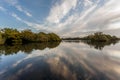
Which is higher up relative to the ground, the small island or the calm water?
the small island

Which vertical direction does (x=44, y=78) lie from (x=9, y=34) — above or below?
below

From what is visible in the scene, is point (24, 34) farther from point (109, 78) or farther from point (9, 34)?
point (109, 78)

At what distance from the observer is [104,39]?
14550 centimetres

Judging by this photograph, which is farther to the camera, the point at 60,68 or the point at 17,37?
the point at 17,37

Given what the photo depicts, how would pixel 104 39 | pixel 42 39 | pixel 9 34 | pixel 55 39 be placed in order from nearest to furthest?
pixel 9 34 < pixel 42 39 < pixel 55 39 < pixel 104 39

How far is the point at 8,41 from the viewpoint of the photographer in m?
86.1

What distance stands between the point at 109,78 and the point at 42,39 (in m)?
99.4

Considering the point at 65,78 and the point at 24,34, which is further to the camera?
the point at 24,34

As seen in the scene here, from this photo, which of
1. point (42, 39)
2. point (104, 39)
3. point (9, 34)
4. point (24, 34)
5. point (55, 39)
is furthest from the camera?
point (104, 39)

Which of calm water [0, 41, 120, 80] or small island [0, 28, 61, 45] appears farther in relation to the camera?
small island [0, 28, 61, 45]

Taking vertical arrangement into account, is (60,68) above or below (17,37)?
below

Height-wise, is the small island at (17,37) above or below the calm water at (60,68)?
above

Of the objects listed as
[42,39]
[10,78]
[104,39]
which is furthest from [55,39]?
[10,78]

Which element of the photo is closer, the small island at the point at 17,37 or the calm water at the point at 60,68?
the calm water at the point at 60,68
